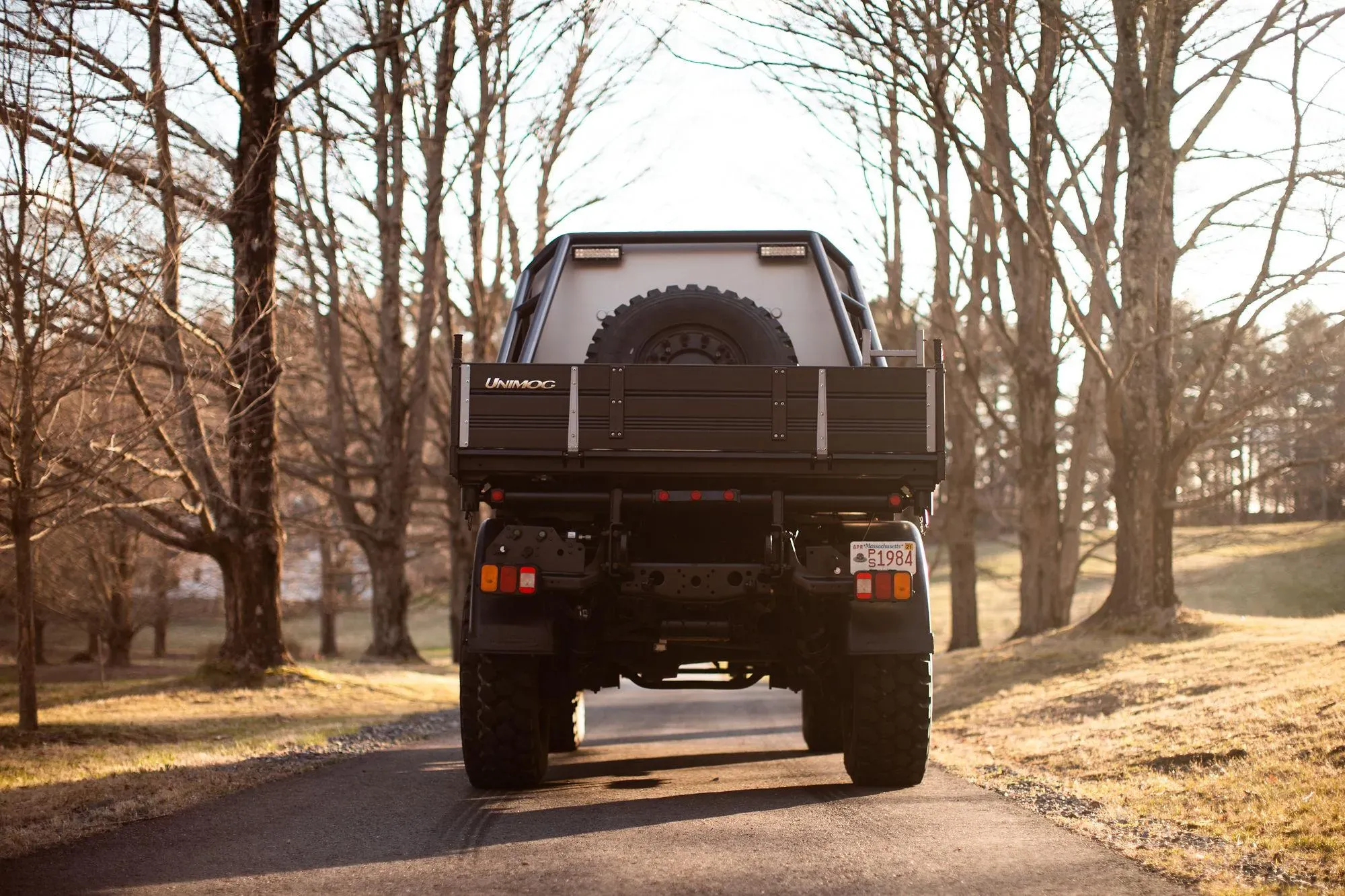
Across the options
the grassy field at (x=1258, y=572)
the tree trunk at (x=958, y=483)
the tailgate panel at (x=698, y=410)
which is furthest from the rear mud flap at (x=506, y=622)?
the tree trunk at (x=958, y=483)

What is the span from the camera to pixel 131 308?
36.7ft

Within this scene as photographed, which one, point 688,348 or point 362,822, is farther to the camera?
point 688,348

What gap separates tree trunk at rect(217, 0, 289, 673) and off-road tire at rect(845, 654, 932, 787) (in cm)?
880

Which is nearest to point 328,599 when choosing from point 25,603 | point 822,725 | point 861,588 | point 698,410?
point 25,603

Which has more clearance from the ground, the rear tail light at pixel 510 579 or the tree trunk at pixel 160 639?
the rear tail light at pixel 510 579

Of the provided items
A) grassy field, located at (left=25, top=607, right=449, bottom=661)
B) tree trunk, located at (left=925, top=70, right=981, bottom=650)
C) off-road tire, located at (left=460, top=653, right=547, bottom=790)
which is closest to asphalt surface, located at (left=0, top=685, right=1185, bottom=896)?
off-road tire, located at (left=460, top=653, right=547, bottom=790)

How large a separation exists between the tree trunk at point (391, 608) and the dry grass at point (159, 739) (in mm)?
4385

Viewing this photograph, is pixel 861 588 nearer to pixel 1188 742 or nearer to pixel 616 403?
pixel 616 403

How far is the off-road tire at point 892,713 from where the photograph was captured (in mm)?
7848

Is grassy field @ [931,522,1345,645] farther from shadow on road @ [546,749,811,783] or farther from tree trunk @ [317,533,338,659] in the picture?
tree trunk @ [317,533,338,659]

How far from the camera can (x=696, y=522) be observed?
788 cm

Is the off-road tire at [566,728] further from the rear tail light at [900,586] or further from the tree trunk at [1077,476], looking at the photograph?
the tree trunk at [1077,476]

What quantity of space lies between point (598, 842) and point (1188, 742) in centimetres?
470

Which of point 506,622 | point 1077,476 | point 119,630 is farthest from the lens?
point 119,630
